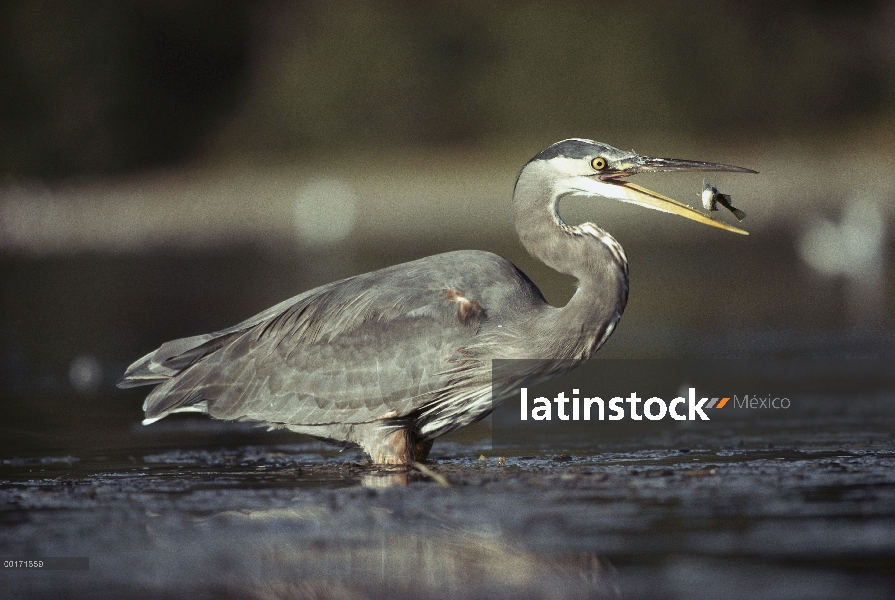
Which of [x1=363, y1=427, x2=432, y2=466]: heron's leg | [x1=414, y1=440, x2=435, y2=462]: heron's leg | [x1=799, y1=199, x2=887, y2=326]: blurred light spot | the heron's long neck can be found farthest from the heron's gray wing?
[x1=799, y1=199, x2=887, y2=326]: blurred light spot

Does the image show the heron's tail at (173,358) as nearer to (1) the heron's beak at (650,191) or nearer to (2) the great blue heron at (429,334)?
(2) the great blue heron at (429,334)

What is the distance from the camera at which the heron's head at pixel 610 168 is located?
312 inches

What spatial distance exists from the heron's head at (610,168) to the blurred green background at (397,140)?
7.30 m

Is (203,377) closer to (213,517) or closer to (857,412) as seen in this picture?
(213,517)

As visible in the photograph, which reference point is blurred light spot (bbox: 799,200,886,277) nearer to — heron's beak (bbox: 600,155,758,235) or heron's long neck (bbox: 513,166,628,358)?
heron's beak (bbox: 600,155,758,235)

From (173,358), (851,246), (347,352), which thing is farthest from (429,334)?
(851,246)

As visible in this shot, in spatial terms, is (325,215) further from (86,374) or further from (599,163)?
(599,163)

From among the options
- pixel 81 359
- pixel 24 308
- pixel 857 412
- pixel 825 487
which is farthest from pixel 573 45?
pixel 825 487

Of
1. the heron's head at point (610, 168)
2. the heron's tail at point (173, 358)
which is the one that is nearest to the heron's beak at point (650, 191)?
the heron's head at point (610, 168)

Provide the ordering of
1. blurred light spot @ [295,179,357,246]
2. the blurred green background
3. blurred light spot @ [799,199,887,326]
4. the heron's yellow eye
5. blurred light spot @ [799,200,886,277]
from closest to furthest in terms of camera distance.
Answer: the heron's yellow eye < blurred light spot @ [799,199,887,326] < blurred light spot @ [799,200,886,277] < the blurred green background < blurred light spot @ [295,179,357,246]

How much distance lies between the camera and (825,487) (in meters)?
6.72

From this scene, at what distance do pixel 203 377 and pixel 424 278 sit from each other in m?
1.40

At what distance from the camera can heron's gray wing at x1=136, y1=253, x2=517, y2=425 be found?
7.84 m

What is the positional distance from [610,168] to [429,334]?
1.34 meters
